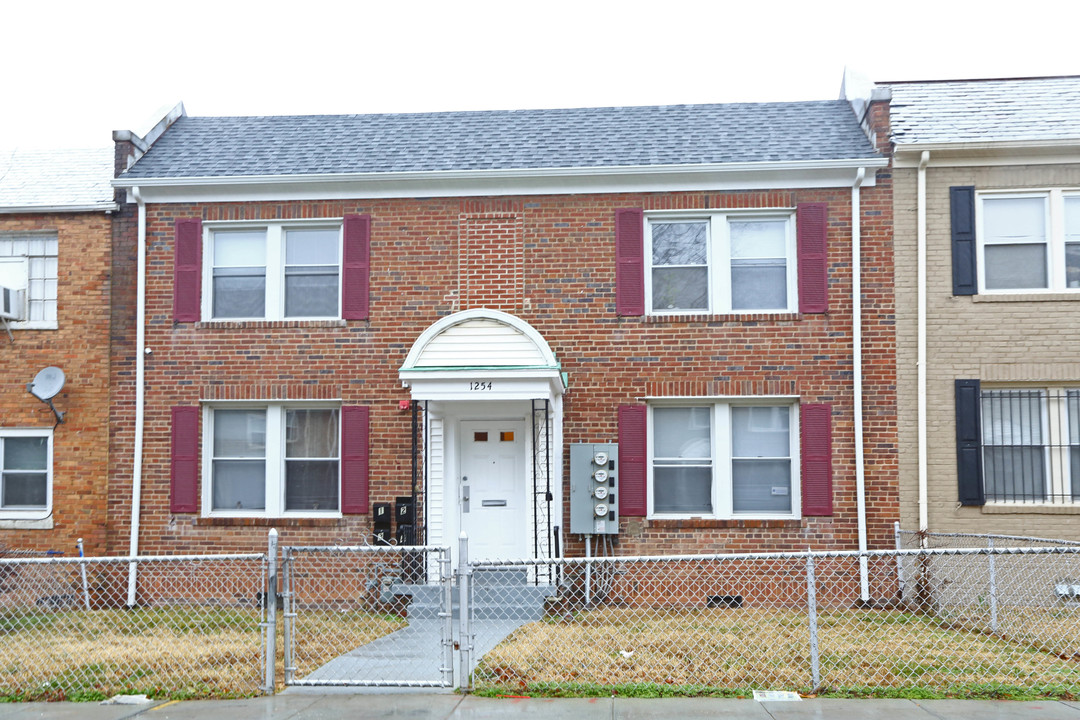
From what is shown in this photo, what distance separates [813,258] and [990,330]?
2.33 m

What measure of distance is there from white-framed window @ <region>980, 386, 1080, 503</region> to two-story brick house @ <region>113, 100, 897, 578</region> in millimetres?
1312

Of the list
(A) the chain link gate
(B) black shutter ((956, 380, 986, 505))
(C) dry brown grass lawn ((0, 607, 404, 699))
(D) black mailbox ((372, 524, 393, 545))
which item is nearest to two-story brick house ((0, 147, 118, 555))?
(C) dry brown grass lawn ((0, 607, 404, 699))

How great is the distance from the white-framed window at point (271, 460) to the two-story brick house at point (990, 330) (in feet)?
24.2

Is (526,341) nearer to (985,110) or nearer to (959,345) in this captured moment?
(959,345)

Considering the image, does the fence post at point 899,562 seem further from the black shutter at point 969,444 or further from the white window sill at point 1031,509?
the white window sill at point 1031,509

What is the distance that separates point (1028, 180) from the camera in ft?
40.4

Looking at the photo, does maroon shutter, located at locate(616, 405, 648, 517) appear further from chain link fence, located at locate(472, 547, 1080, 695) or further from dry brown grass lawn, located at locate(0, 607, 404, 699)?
dry brown grass lawn, located at locate(0, 607, 404, 699)

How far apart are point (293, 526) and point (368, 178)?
4589 millimetres

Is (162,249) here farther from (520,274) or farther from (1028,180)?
(1028,180)

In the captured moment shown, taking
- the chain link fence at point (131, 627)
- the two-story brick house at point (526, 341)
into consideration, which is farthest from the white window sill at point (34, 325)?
the chain link fence at point (131, 627)

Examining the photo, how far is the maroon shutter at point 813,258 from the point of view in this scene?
12430 mm

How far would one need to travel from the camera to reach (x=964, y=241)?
12.3 m

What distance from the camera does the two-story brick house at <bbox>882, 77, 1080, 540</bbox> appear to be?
1207 centimetres

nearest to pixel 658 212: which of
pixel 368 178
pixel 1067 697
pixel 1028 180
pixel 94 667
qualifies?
pixel 368 178
